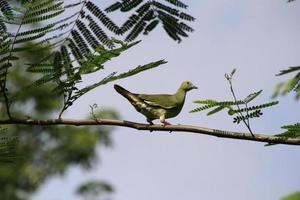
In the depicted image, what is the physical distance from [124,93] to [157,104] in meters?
0.54

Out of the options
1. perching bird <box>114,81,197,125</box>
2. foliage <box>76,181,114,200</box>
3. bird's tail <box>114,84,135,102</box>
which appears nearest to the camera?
bird's tail <box>114,84,135,102</box>

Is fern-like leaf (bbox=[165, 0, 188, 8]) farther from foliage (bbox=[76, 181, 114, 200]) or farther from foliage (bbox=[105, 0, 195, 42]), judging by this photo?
foliage (bbox=[76, 181, 114, 200])

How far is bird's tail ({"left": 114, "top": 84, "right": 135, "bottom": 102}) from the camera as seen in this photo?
5219mm

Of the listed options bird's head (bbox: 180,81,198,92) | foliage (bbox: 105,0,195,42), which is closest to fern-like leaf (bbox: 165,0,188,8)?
foliage (bbox: 105,0,195,42)

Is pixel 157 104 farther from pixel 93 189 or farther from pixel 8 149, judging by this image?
pixel 93 189

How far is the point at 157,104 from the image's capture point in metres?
5.85

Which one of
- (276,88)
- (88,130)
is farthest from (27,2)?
(88,130)

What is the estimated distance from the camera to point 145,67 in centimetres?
414

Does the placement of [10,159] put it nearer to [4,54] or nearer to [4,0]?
[4,54]

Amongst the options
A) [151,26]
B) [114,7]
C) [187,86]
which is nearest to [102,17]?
[114,7]

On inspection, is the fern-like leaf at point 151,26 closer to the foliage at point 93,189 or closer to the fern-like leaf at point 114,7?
the fern-like leaf at point 114,7

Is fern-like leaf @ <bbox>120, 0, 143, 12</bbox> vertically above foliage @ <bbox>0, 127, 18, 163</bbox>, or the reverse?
fern-like leaf @ <bbox>120, 0, 143, 12</bbox>

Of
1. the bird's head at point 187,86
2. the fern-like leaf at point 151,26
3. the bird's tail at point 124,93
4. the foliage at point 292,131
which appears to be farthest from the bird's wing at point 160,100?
the foliage at point 292,131

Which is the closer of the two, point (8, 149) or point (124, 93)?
point (8, 149)
